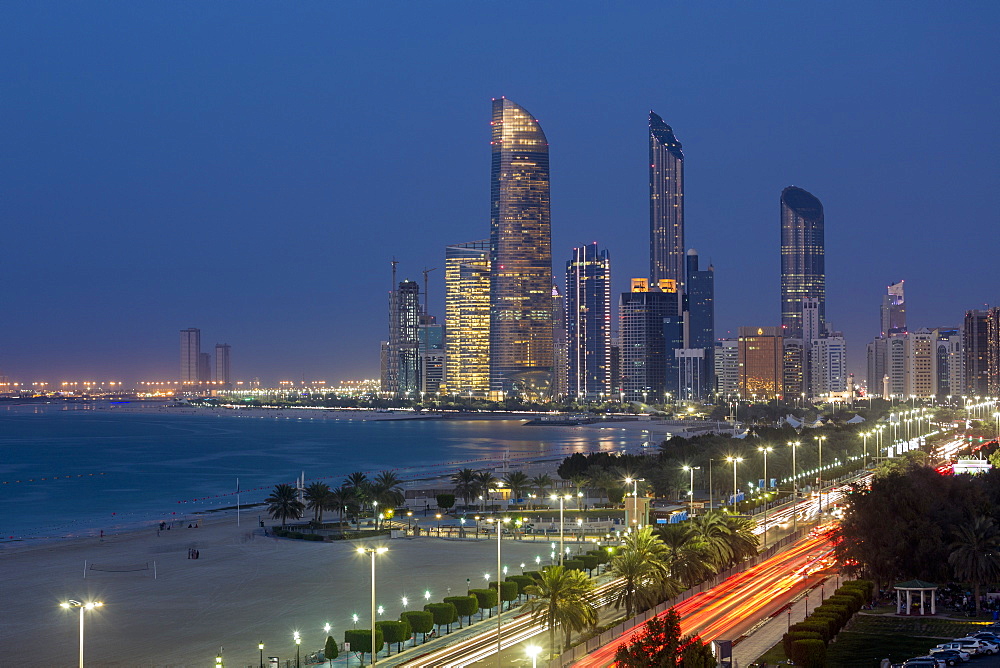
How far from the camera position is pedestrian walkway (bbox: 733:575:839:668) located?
32044 millimetres

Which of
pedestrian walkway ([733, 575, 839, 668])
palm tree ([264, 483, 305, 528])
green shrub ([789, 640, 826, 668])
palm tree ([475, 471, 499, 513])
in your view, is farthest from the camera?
palm tree ([475, 471, 499, 513])

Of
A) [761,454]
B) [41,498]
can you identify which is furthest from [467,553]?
[41,498]

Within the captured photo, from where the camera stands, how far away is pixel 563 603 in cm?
3422

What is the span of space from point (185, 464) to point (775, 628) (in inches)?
4167

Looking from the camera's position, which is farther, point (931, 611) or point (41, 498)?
point (41, 498)

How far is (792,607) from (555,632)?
27.8 ft

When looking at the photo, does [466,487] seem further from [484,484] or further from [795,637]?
[795,637]

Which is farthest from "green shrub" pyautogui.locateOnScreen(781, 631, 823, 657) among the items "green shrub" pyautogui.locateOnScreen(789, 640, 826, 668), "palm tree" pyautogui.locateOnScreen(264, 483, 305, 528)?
"palm tree" pyautogui.locateOnScreen(264, 483, 305, 528)

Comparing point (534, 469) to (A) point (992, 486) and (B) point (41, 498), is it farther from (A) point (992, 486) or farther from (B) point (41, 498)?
(A) point (992, 486)

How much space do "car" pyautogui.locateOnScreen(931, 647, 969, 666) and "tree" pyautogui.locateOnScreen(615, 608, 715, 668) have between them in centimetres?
836

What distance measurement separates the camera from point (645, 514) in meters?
57.1

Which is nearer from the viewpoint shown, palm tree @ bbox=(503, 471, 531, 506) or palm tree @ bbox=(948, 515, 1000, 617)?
palm tree @ bbox=(948, 515, 1000, 617)

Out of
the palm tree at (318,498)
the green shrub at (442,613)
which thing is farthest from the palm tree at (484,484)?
the green shrub at (442,613)

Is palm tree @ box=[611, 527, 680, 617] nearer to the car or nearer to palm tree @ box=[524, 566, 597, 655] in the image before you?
palm tree @ box=[524, 566, 597, 655]
